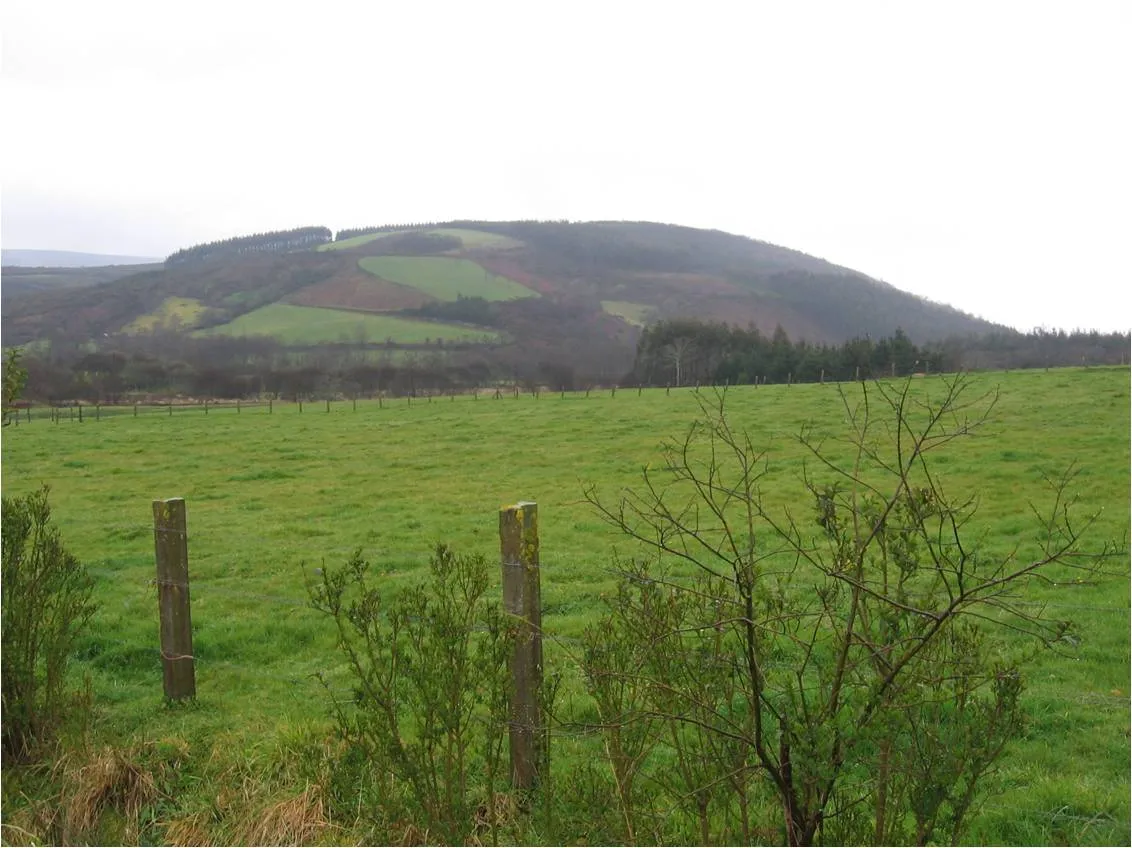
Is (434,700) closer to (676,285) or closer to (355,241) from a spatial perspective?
(676,285)

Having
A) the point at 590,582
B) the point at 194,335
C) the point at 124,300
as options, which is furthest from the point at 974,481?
the point at 124,300

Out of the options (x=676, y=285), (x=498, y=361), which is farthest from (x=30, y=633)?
(x=676, y=285)

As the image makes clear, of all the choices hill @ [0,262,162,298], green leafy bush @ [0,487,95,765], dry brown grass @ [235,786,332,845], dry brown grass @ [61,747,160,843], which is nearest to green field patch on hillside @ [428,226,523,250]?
hill @ [0,262,162,298]

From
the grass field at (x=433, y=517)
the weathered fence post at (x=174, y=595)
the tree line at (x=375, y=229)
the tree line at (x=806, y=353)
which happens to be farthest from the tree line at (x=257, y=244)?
the weathered fence post at (x=174, y=595)

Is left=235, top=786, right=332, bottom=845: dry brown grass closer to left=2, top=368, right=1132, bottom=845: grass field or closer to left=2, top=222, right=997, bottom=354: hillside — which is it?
left=2, top=368, right=1132, bottom=845: grass field

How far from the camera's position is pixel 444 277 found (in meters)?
119

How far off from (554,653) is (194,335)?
9767cm

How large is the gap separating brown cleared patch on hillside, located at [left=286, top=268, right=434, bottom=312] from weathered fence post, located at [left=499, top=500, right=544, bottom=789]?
102 meters

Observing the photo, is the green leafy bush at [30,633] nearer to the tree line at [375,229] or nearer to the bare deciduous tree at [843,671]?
the bare deciduous tree at [843,671]

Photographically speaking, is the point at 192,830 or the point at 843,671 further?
the point at 192,830

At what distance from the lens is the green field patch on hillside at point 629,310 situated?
4281 inches

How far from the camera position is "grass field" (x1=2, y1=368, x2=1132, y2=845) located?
6055mm

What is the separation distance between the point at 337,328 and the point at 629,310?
4018 centimetres

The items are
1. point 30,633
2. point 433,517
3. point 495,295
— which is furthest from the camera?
point 495,295
